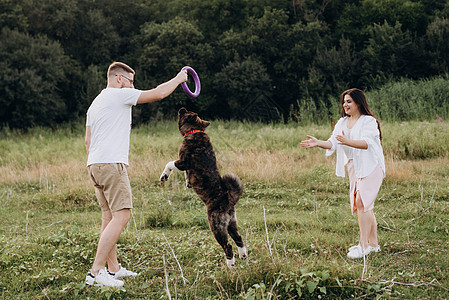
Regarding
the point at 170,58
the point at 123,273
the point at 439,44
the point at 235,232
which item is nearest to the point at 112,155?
the point at 123,273

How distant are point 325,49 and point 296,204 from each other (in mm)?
23397

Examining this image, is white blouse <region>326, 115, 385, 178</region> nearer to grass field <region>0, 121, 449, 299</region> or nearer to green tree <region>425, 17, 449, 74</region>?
grass field <region>0, 121, 449, 299</region>

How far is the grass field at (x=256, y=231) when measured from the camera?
4340 mm

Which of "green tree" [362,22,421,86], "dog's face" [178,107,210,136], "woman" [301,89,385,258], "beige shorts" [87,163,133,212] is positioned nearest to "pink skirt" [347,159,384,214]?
"woman" [301,89,385,258]

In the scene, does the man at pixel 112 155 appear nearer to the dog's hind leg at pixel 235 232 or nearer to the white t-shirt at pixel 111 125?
the white t-shirt at pixel 111 125

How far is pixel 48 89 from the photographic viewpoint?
2622 cm

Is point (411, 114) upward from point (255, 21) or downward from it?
downward

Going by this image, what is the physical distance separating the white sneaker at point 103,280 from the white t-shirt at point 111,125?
3.69ft

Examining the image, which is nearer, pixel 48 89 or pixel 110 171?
pixel 110 171

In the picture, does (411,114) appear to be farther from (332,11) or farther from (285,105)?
(332,11)

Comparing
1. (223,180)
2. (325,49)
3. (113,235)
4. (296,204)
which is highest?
(325,49)

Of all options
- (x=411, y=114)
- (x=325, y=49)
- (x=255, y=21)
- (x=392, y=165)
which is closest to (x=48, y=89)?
(x=255, y=21)

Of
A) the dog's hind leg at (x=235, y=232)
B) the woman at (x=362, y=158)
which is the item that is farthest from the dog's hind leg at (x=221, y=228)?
the woman at (x=362, y=158)

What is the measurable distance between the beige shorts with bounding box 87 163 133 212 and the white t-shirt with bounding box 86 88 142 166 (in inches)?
2.7
